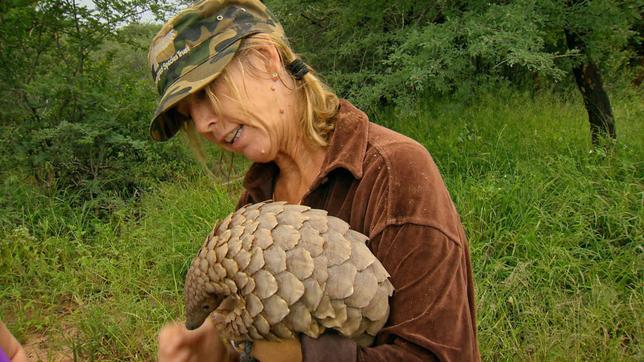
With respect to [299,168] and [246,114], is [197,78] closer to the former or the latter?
[246,114]

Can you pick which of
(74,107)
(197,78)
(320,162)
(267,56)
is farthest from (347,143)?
(74,107)

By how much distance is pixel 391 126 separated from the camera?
5.27m

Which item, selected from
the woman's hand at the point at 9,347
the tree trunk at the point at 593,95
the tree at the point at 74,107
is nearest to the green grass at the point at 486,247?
the tree trunk at the point at 593,95

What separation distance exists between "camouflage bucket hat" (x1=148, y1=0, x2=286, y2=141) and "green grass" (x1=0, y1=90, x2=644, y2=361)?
217 centimetres

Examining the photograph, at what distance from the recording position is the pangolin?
1.16 metres

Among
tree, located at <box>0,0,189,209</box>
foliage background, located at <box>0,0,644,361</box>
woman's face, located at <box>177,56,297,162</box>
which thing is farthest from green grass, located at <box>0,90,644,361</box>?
woman's face, located at <box>177,56,297,162</box>

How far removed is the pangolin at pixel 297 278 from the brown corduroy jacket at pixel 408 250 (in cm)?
4

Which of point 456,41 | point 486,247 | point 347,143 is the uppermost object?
point 347,143

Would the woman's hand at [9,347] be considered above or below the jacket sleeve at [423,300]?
below

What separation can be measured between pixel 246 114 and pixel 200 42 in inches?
9.0

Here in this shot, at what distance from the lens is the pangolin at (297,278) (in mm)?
1159

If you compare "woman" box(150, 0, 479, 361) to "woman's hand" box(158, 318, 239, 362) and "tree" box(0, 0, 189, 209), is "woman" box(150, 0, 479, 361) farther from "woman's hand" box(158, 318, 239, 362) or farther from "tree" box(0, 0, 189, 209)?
"tree" box(0, 0, 189, 209)

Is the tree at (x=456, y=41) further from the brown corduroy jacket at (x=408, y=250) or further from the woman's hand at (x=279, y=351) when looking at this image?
the woman's hand at (x=279, y=351)

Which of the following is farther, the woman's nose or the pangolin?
the woman's nose
